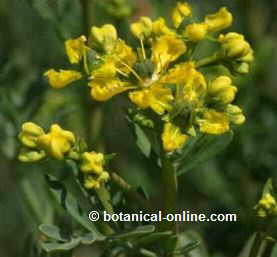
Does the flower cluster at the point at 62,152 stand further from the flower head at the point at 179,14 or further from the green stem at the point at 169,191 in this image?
the flower head at the point at 179,14

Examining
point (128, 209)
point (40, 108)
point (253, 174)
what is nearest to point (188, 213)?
point (253, 174)

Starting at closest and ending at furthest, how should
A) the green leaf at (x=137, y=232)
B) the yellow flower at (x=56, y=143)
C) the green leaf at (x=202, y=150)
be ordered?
the green leaf at (x=137, y=232), the yellow flower at (x=56, y=143), the green leaf at (x=202, y=150)

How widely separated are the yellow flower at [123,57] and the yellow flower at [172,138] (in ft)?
0.78

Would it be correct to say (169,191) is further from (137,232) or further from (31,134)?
(31,134)

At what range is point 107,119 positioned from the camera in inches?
176

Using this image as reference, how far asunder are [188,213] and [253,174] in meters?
0.33

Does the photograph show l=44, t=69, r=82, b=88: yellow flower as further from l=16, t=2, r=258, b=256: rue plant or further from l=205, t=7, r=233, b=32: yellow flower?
l=205, t=7, r=233, b=32: yellow flower

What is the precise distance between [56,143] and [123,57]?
0.33m

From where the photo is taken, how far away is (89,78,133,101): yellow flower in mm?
2457

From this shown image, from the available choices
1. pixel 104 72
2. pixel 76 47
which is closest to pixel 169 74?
pixel 104 72

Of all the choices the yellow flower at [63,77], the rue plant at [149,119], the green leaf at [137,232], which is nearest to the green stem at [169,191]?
the rue plant at [149,119]

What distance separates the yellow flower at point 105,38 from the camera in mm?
2625

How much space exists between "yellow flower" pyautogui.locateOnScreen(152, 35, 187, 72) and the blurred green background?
0.61 meters

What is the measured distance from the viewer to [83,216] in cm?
253
